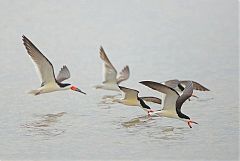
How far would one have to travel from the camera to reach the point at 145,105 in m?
2.87

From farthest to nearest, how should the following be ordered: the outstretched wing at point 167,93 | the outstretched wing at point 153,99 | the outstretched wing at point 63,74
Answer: the outstretched wing at point 63,74, the outstretched wing at point 153,99, the outstretched wing at point 167,93

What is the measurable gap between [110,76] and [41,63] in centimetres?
33

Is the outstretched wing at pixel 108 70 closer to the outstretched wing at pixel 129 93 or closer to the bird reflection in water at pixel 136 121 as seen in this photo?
the outstretched wing at pixel 129 93

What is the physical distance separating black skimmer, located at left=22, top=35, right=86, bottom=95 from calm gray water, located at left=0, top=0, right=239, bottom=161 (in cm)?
3

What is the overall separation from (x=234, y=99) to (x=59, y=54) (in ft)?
2.82

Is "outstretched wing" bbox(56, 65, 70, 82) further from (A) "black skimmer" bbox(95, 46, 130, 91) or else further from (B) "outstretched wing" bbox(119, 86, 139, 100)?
(B) "outstretched wing" bbox(119, 86, 139, 100)

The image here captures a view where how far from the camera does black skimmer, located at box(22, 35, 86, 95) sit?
287 cm

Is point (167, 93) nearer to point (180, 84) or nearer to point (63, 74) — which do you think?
point (180, 84)

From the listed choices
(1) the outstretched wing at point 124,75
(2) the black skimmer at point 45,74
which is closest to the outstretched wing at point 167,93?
(1) the outstretched wing at point 124,75

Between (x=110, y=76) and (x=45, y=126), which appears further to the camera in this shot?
(x=110, y=76)

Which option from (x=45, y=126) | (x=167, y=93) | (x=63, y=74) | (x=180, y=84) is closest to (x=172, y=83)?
(x=180, y=84)

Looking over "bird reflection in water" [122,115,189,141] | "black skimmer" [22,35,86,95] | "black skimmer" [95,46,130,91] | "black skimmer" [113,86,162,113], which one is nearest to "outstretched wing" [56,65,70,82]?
"black skimmer" [22,35,86,95]

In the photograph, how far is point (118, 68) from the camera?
2984mm

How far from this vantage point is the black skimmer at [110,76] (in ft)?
9.64
